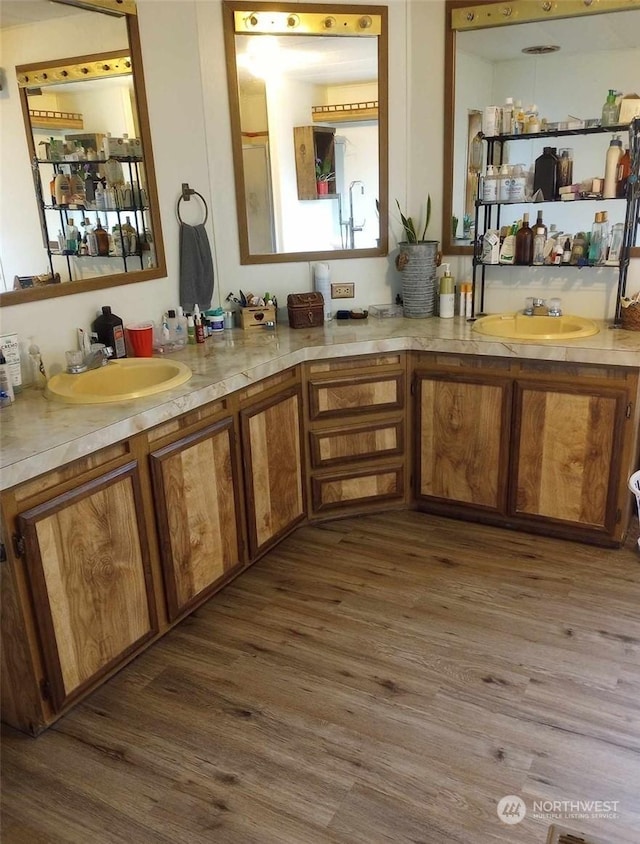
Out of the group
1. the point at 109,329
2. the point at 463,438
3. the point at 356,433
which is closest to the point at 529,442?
the point at 463,438

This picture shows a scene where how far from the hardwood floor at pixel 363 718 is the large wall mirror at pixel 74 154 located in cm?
135

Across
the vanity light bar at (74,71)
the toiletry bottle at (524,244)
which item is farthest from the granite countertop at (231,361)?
the vanity light bar at (74,71)

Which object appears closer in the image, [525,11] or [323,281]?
[525,11]

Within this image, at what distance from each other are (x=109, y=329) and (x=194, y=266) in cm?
61

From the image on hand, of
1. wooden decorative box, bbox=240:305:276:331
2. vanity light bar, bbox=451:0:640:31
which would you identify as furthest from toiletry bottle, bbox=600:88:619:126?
wooden decorative box, bbox=240:305:276:331

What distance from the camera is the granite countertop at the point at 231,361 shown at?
1799mm

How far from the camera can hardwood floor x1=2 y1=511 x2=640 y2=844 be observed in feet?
5.37

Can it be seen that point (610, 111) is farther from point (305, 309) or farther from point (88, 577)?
point (88, 577)

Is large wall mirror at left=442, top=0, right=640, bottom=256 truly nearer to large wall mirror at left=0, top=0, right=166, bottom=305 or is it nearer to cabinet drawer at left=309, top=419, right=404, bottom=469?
cabinet drawer at left=309, top=419, right=404, bottom=469

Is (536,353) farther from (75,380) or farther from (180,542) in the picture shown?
(75,380)

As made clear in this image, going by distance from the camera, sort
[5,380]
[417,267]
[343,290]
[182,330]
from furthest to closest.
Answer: [343,290]
[417,267]
[182,330]
[5,380]

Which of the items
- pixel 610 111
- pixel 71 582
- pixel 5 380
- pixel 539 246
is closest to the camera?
pixel 71 582

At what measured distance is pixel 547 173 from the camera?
9.23 feet

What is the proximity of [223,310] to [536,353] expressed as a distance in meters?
1.39
